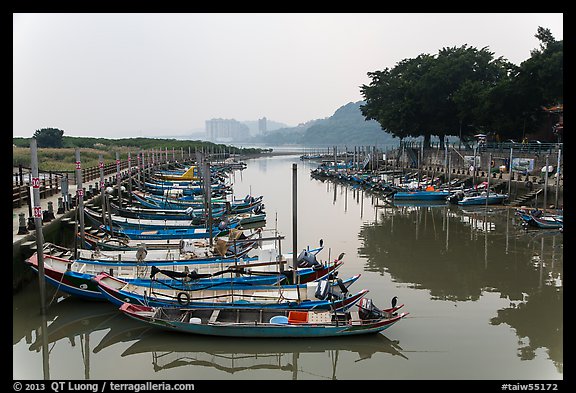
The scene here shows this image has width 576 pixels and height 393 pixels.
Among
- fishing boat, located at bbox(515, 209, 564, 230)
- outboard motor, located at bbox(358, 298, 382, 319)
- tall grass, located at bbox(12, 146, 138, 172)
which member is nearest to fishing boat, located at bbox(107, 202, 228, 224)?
outboard motor, located at bbox(358, 298, 382, 319)

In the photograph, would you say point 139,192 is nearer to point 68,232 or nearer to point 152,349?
point 68,232

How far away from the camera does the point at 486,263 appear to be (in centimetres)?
2091

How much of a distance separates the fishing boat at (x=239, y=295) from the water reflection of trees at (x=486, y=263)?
4.83 meters

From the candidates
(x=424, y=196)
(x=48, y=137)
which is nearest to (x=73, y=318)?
(x=424, y=196)

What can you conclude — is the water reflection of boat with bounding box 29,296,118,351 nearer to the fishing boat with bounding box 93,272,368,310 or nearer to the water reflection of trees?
the fishing boat with bounding box 93,272,368,310

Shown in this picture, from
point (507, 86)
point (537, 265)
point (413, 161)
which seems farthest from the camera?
point (413, 161)

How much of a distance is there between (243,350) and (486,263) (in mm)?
13133

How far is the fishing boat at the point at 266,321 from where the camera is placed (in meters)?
12.2

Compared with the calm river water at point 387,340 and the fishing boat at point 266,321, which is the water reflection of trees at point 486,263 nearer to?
the calm river water at point 387,340

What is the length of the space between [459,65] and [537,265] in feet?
130

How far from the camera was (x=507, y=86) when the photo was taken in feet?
145

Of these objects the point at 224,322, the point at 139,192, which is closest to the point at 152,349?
the point at 224,322

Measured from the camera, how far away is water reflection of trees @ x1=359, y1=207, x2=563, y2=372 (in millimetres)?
14500

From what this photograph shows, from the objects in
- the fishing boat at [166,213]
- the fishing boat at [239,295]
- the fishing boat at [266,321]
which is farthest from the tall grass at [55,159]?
the fishing boat at [266,321]
